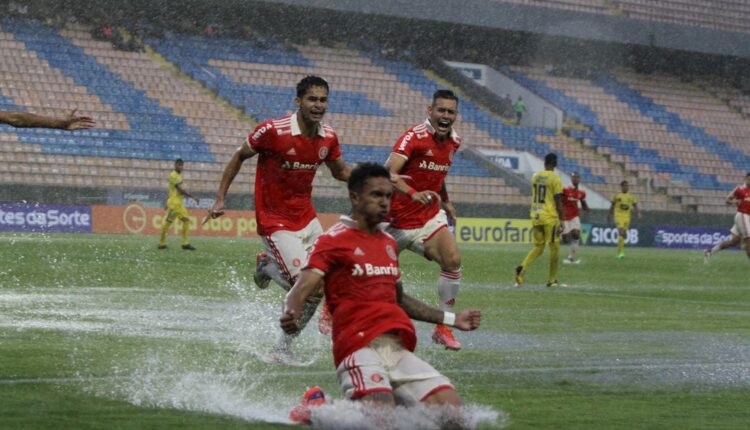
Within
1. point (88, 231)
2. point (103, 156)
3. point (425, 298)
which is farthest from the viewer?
point (103, 156)

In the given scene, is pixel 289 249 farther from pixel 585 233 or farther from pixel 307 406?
pixel 585 233

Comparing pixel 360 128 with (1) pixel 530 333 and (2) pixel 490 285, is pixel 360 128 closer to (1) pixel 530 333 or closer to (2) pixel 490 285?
(2) pixel 490 285

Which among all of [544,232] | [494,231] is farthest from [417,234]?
[494,231]

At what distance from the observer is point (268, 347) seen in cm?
1106

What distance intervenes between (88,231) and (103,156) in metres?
4.20

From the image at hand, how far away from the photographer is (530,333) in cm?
1300

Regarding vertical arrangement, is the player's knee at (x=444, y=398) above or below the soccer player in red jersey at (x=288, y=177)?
below

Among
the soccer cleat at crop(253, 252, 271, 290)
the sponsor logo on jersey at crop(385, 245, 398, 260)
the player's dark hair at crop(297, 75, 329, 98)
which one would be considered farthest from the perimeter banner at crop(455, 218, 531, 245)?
the sponsor logo on jersey at crop(385, 245, 398, 260)

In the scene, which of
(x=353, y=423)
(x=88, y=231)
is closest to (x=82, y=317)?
(x=353, y=423)

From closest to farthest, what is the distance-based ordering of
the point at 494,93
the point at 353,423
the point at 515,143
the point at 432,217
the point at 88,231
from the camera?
the point at 353,423 < the point at 432,217 < the point at 88,231 < the point at 515,143 < the point at 494,93

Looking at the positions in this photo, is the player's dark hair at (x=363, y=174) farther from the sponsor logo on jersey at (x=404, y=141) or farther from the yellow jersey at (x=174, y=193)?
the yellow jersey at (x=174, y=193)

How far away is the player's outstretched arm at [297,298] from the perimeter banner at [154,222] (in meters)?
27.6

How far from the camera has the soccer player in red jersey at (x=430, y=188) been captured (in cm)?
1216

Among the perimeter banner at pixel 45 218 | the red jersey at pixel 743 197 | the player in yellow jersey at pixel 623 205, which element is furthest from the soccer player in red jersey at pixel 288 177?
the player in yellow jersey at pixel 623 205
